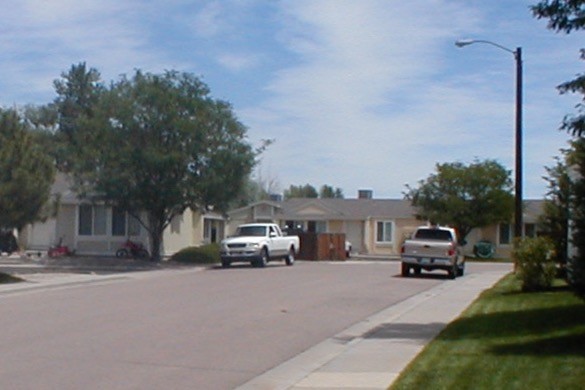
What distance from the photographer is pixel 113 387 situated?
12.6m

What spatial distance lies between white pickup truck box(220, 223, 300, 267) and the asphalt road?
34.7 ft

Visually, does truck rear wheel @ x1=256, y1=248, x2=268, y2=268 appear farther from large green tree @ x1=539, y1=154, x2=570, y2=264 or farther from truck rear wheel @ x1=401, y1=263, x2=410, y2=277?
large green tree @ x1=539, y1=154, x2=570, y2=264

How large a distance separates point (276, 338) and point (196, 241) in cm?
4457

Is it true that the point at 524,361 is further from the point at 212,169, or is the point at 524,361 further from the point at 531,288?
A: the point at 212,169

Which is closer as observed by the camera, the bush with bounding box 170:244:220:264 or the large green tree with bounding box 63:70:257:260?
the large green tree with bounding box 63:70:257:260

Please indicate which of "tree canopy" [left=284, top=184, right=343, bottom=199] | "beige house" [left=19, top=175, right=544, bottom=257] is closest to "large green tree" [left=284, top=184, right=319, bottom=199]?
"tree canopy" [left=284, top=184, right=343, bottom=199]

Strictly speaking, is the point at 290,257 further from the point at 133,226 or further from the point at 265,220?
the point at 265,220

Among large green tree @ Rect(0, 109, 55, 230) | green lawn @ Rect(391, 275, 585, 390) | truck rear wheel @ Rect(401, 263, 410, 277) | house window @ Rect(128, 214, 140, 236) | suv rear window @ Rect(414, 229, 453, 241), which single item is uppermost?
large green tree @ Rect(0, 109, 55, 230)

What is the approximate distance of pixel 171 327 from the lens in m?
19.4

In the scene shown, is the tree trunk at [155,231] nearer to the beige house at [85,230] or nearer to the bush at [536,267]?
the beige house at [85,230]

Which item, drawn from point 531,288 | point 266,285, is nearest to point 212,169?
point 266,285

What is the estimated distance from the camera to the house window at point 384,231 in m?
74.6

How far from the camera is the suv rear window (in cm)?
3994

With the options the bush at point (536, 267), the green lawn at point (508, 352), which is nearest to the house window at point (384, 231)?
the bush at point (536, 267)
